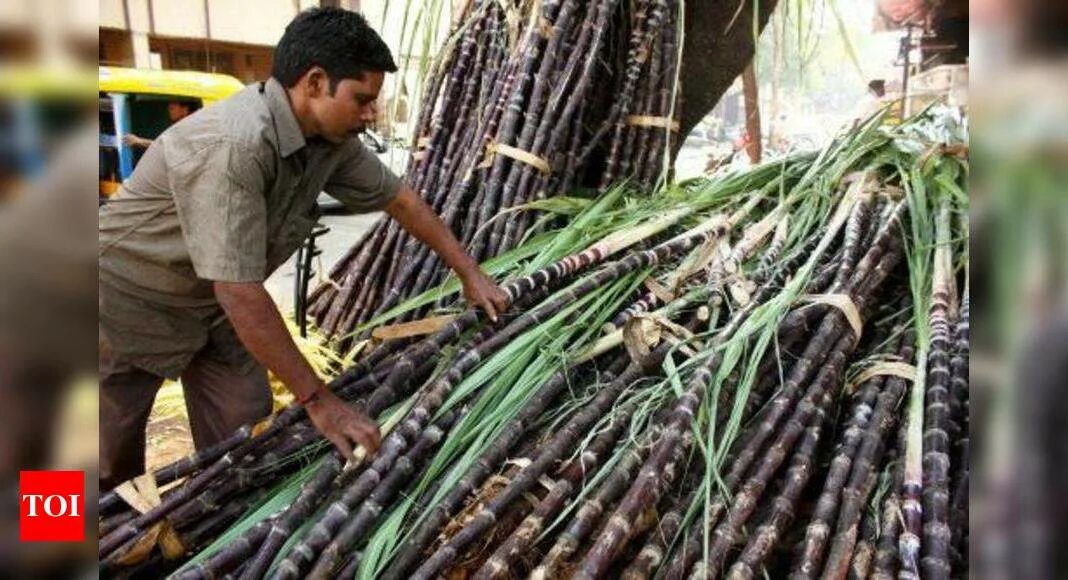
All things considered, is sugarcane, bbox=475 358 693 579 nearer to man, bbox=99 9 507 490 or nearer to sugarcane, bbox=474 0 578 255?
man, bbox=99 9 507 490

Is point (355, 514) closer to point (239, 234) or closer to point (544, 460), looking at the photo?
point (544, 460)

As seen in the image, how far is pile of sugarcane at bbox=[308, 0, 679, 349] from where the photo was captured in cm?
→ 312

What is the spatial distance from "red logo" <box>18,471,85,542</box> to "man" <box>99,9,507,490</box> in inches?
41.5

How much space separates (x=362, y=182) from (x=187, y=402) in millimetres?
1017

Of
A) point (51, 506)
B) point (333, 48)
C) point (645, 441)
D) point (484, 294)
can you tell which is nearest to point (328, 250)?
point (484, 294)

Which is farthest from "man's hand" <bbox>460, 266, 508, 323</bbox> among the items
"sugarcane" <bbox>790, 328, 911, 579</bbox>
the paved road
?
the paved road

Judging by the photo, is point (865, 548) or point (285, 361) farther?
point (285, 361)

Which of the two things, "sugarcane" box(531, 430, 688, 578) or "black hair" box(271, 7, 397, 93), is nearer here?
"sugarcane" box(531, 430, 688, 578)

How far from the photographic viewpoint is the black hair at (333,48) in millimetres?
1946

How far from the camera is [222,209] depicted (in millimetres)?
1829

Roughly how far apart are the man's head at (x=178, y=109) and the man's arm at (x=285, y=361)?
7529 mm

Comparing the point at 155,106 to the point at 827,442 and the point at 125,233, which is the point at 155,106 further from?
the point at 827,442

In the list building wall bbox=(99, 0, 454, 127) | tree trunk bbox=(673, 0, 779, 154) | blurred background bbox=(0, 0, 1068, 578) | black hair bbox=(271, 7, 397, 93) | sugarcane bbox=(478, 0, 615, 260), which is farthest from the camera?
building wall bbox=(99, 0, 454, 127)

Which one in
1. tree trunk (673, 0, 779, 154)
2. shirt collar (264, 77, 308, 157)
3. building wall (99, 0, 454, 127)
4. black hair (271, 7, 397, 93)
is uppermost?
building wall (99, 0, 454, 127)
